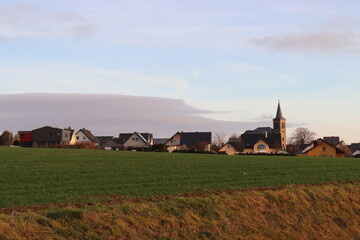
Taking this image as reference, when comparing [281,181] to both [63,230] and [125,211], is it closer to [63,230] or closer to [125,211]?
[125,211]

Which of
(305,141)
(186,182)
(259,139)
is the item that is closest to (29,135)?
(259,139)

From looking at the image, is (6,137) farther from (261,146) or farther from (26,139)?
(261,146)

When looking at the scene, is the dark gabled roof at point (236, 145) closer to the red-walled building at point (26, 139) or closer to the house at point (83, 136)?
the house at point (83, 136)

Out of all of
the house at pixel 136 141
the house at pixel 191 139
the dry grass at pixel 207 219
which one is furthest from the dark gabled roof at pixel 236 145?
the dry grass at pixel 207 219

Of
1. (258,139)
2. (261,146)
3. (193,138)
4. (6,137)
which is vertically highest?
(258,139)

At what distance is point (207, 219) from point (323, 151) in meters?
90.7

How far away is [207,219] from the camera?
59.5ft

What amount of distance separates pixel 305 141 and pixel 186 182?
448 ft

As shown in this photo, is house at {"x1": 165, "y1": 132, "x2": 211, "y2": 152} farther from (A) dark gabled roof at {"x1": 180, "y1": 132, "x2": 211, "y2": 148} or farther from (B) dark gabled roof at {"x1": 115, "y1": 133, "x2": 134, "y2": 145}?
(B) dark gabled roof at {"x1": 115, "y1": 133, "x2": 134, "y2": 145}

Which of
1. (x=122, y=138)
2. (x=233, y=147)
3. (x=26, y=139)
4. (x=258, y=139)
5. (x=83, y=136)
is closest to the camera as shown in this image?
(x=26, y=139)

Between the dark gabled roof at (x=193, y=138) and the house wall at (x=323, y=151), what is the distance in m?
36.7

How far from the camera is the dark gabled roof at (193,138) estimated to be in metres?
135

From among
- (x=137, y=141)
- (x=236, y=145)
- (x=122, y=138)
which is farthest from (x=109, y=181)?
(x=122, y=138)

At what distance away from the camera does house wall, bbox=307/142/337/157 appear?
102m
